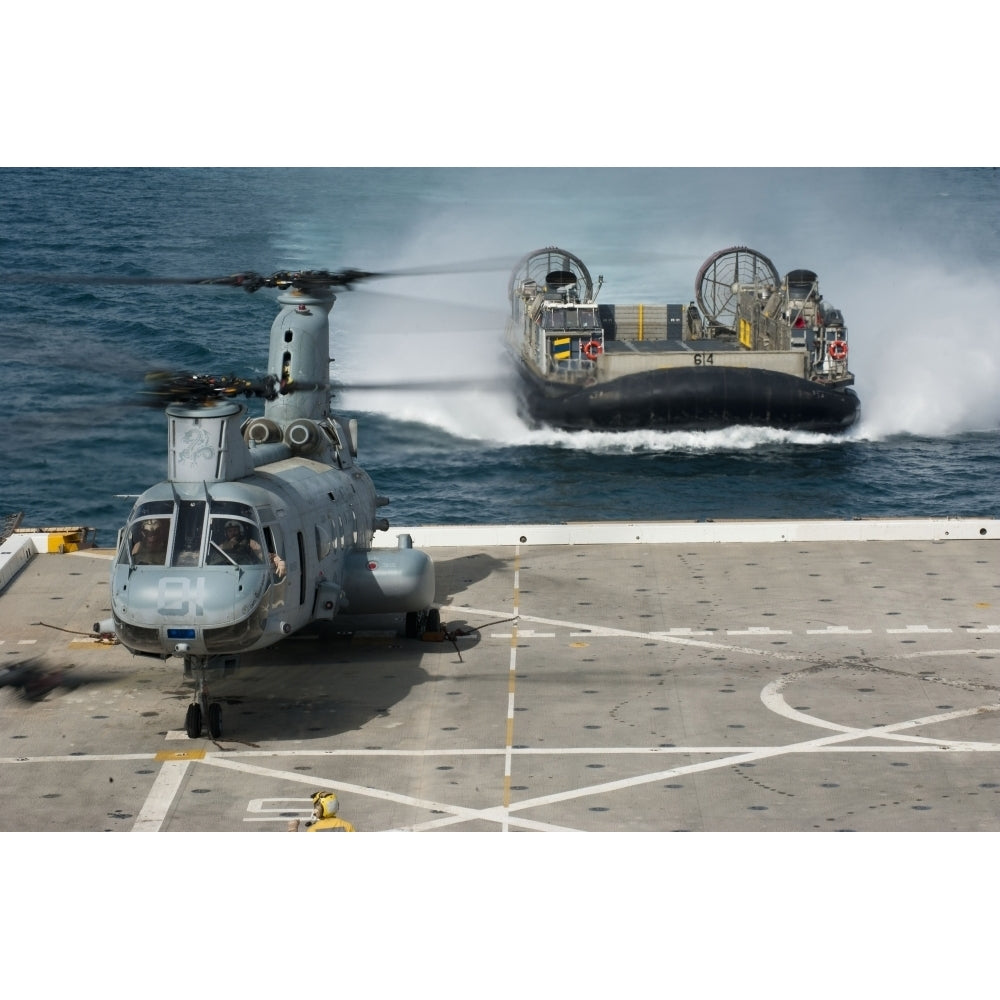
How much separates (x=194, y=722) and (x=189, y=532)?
110 inches

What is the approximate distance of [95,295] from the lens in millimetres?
82500

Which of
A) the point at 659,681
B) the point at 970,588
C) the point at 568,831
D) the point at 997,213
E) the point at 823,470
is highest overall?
the point at 997,213

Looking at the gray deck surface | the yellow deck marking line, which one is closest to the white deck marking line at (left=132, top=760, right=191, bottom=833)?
the gray deck surface

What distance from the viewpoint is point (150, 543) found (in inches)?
893

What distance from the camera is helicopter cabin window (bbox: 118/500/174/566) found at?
22.6 metres

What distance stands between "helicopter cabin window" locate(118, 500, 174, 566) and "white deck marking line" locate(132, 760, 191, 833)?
9.25 ft

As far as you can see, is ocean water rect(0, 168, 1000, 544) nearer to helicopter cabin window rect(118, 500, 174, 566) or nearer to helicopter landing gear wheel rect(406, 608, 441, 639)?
helicopter cabin window rect(118, 500, 174, 566)

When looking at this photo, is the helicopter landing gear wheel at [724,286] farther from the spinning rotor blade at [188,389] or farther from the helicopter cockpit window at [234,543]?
the helicopter cockpit window at [234,543]

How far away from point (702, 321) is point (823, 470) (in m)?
12.5

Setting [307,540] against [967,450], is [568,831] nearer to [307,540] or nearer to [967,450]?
[307,540]

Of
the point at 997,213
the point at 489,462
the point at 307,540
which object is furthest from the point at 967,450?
the point at 997,213

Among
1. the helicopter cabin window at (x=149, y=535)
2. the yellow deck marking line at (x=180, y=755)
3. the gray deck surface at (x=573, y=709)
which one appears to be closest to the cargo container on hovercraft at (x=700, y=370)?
the gray deck surface at (x=573, y=709)

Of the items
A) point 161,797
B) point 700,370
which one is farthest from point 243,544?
point 700,370

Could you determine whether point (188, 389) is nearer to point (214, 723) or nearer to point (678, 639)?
point (214, 723)
